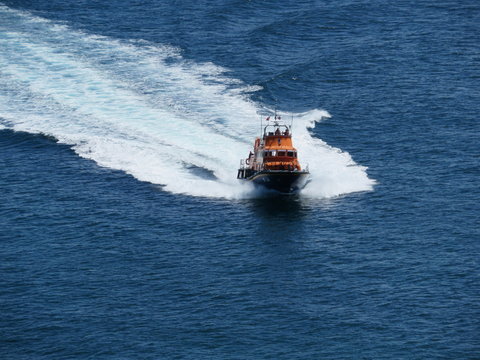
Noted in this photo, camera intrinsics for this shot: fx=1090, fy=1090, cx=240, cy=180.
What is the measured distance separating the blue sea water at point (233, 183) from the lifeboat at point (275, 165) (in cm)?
212

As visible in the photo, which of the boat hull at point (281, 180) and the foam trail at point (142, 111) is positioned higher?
the foam trail at point (142, 111)

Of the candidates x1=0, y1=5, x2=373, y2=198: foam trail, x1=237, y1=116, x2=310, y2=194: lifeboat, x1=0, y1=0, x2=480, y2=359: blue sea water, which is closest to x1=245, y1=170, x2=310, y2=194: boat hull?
x1=237, y1=116, x2=310, y2=194: lifeboat

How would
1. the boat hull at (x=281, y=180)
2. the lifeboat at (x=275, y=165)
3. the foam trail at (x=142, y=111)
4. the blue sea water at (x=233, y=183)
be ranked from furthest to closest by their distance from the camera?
the foam trail at (x=142, y=111) → the lifeboat at (x=275, y=165) → the boat hull at (x=281, y=180) → the blue sea water at (x=233, y=183)

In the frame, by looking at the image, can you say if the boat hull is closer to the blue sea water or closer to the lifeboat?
the lifeboat

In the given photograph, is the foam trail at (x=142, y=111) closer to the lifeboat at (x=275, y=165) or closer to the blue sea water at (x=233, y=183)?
the blue sea water at (x=233, y=183)

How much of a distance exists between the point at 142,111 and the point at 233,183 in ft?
80.0

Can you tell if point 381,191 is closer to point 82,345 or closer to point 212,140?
point 212,140

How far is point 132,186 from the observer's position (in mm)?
133875

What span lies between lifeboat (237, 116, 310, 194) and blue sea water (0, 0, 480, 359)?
2.12 meters

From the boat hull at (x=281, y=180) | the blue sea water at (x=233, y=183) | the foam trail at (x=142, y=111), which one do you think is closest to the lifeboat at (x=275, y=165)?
the boat hull at (x=281, y=180)

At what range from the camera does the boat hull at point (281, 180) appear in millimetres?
128000

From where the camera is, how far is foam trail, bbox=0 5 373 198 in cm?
13625

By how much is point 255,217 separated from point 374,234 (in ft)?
46.6

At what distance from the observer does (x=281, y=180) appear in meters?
129
